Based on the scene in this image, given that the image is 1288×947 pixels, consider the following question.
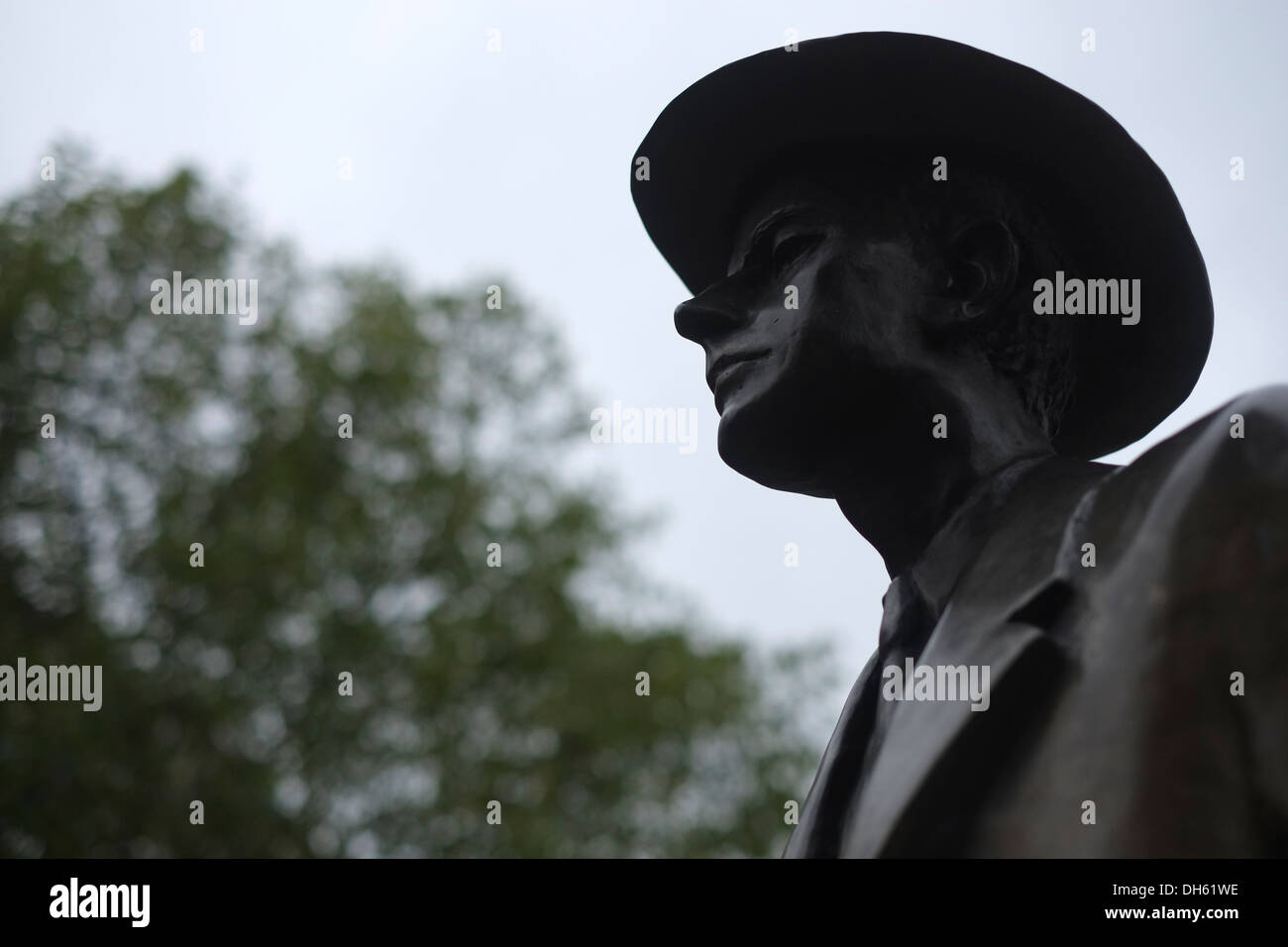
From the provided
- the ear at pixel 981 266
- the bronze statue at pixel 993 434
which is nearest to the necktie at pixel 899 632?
the bronze statue at pixel 993 434

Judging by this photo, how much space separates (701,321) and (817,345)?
1.18 feet

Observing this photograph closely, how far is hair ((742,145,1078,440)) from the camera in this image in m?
3.47

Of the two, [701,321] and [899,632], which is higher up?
[701,321]

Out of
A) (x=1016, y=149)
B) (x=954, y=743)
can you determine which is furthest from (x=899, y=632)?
(x=1016, y=149)

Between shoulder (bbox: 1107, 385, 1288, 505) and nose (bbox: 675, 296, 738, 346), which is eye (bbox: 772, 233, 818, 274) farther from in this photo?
shoulder (bbox: 1107, 385, 1288, 505)

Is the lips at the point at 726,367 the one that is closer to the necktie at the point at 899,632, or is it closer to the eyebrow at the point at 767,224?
the eyebrow at the point at 767,224

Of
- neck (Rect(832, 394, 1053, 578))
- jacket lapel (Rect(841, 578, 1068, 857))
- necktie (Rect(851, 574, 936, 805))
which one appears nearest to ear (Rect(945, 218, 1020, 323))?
neck (Rect(832, 394, 1053, 578))

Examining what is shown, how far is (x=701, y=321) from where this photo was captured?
3514 mm

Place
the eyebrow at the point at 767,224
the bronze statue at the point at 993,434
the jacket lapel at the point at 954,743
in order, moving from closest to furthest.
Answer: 1. the bronze statue at the point at 993,434
2. the jacket lapel at the point at 954,743
3. the eyebrow at the point at 767,224

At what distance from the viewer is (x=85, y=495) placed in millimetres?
13336

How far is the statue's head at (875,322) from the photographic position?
3.29 metres

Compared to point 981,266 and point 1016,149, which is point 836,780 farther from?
point 1016,149
